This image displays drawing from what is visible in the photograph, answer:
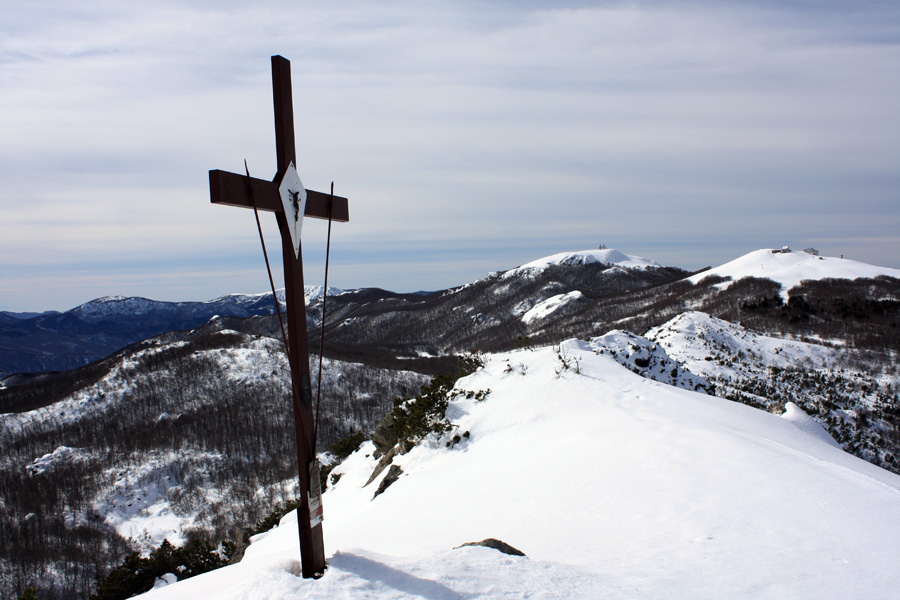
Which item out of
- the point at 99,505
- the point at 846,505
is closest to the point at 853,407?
the point at 846,505

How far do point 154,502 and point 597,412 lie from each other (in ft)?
280

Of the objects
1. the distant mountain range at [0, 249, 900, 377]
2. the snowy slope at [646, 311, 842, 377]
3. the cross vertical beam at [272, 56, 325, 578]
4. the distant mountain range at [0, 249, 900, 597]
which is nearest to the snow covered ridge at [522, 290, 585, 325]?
the distant mountain range at [0, 249, 900, 377]

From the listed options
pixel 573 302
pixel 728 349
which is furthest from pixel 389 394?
pixel 728 349

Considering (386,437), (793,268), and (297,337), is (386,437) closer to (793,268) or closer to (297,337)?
(297,337)

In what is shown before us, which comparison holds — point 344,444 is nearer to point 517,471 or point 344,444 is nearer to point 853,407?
point 517,471

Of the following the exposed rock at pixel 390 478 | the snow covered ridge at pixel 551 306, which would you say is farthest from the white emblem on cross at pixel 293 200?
the snow covered ridge at pixel 551 306

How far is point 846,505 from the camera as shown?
23.3 feet

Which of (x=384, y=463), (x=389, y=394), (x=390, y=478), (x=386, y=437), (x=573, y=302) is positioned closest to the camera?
(x=390, y=478)

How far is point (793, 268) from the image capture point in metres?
71.3

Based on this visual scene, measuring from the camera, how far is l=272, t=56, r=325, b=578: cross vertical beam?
4406 millimetres

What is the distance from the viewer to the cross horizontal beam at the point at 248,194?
3.87 meters

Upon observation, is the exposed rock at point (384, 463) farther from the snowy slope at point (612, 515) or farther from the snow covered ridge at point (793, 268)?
the snow covered ridge at point (793, 268)

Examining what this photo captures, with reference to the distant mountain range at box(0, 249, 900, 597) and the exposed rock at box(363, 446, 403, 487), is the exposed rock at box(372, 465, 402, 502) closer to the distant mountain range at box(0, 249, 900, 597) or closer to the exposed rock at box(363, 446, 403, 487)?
the distant mountain range at box(0, 249, 900, 597)

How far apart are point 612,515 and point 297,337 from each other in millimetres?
5187
